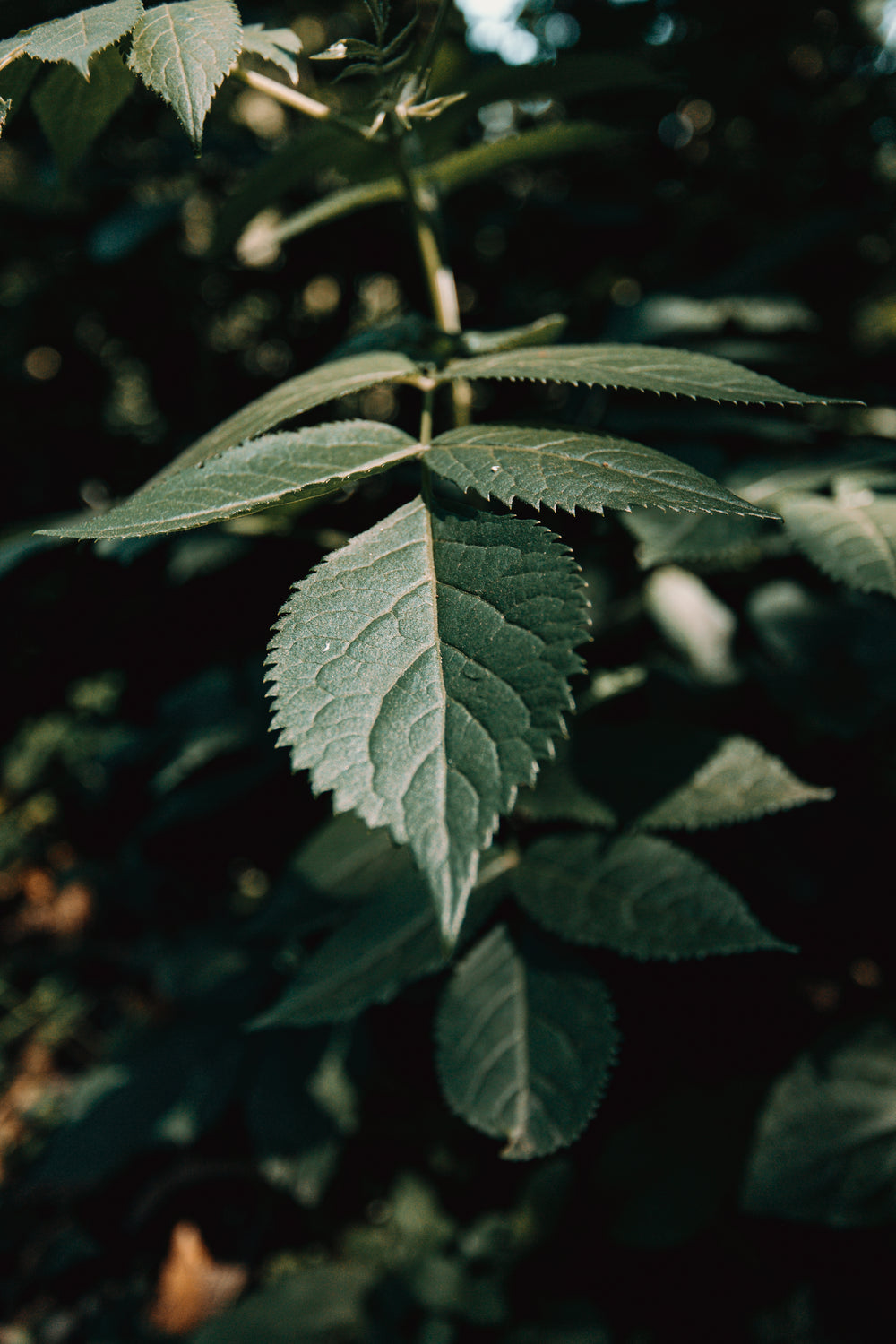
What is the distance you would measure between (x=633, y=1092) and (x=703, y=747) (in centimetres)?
73

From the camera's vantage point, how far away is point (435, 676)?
0.52 meters

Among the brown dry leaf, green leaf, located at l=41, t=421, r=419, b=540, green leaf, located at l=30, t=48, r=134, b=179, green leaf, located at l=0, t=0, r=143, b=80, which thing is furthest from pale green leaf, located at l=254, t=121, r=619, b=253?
the brown dry leaf

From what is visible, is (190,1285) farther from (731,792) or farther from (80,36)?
(80,36)

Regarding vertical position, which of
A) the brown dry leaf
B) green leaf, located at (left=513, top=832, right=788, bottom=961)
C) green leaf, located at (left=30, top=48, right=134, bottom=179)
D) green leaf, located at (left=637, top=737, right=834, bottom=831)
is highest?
green leaf, located at (left=30, top=48, right=134, bottom=179)

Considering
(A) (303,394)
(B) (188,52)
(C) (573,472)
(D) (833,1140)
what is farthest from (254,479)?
(D) (833,1140)

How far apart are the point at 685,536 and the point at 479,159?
1.93 ft

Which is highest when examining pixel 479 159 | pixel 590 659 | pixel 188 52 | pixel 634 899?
pixel 479 159

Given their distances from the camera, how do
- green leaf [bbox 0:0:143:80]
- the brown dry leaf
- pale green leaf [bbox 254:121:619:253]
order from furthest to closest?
the brown dry leaf, pale green leaf [bbox 254:121:619:253], green leaf [bbox 0:0:143:80]

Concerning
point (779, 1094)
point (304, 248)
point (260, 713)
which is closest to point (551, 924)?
point (779, 1094)

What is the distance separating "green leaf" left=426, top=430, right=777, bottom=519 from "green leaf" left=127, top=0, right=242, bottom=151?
1.08 ft

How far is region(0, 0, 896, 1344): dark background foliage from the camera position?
4.05 feet

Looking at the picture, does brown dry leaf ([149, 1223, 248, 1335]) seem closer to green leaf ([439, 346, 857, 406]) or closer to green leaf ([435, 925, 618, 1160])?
green leaf ([435, 925, 618, 1160])

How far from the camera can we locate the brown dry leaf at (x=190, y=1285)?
5.68 ft

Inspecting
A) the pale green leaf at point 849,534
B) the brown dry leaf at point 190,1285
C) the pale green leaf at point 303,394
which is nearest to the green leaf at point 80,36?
the pale green leaf at point 303,394
